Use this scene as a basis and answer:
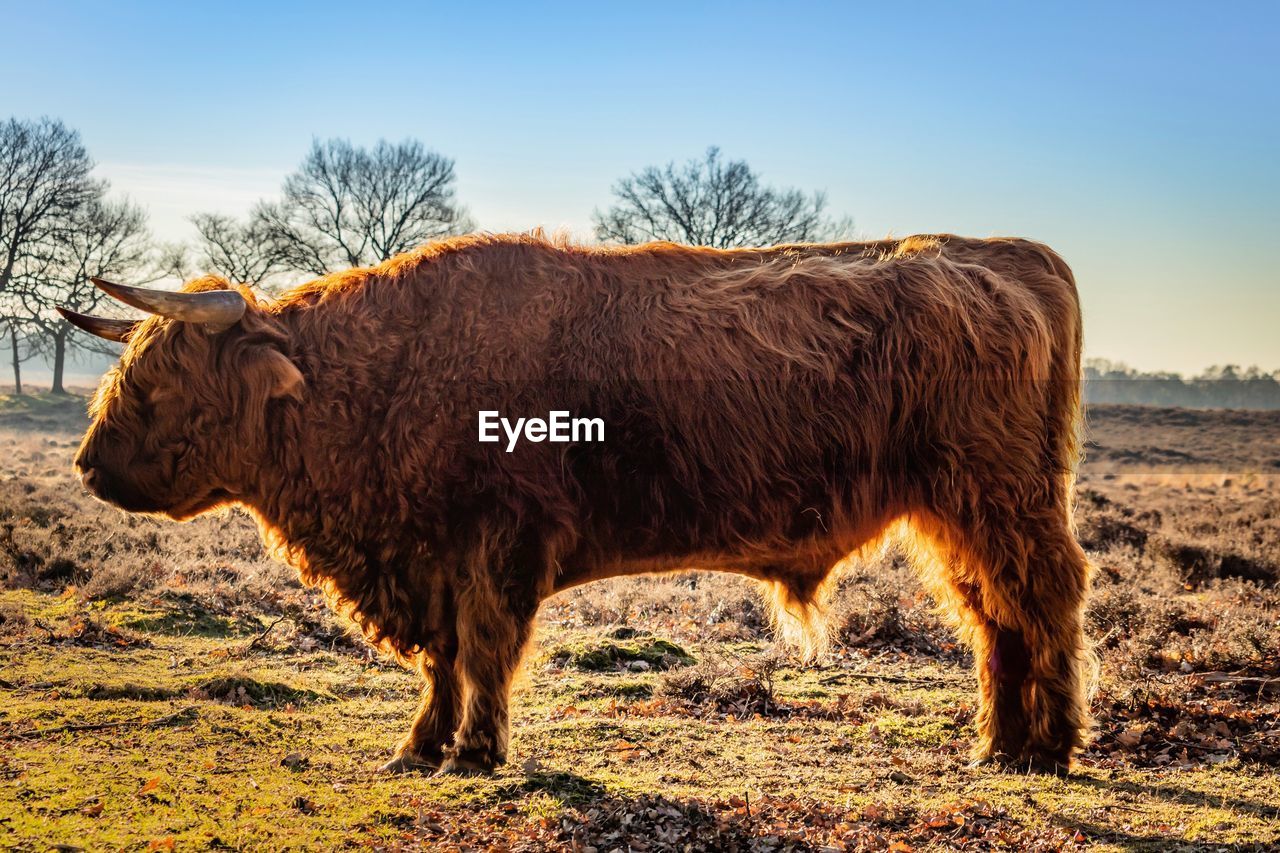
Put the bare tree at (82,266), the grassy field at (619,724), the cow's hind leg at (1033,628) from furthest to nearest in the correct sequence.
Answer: the bare tree at (82,266) < the cow's hind leg at (1033,628) < the grassy field at (619,724)

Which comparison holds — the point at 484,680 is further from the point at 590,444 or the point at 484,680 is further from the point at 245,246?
the point at 245,246

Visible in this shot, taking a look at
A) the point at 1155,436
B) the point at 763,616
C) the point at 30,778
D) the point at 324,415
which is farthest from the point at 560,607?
the point at 1155,436

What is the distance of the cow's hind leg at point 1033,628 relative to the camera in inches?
213

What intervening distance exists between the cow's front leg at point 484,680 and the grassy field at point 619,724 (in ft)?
0.52

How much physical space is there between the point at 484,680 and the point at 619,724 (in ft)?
4.47

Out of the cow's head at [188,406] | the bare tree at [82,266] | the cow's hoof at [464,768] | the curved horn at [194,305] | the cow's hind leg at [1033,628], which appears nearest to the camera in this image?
the cow's hoof at [464,768]

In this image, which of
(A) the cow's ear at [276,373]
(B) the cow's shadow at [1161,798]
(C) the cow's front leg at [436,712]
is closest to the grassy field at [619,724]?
(B) the cow's shadow at [1161,798]

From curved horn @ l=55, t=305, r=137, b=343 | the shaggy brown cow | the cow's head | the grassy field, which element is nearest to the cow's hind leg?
the shaggy brown cow

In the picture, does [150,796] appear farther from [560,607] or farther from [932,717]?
[560,607]

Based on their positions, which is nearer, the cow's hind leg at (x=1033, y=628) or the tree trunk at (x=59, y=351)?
the cow's hind leg at (x=1033, y=628)

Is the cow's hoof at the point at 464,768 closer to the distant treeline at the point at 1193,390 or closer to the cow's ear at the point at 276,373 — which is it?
the cow's ear at the point at 276,373

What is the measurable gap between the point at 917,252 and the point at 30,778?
5037 mm

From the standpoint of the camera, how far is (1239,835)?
4.33 m

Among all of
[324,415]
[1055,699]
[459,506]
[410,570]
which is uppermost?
[324,415]
